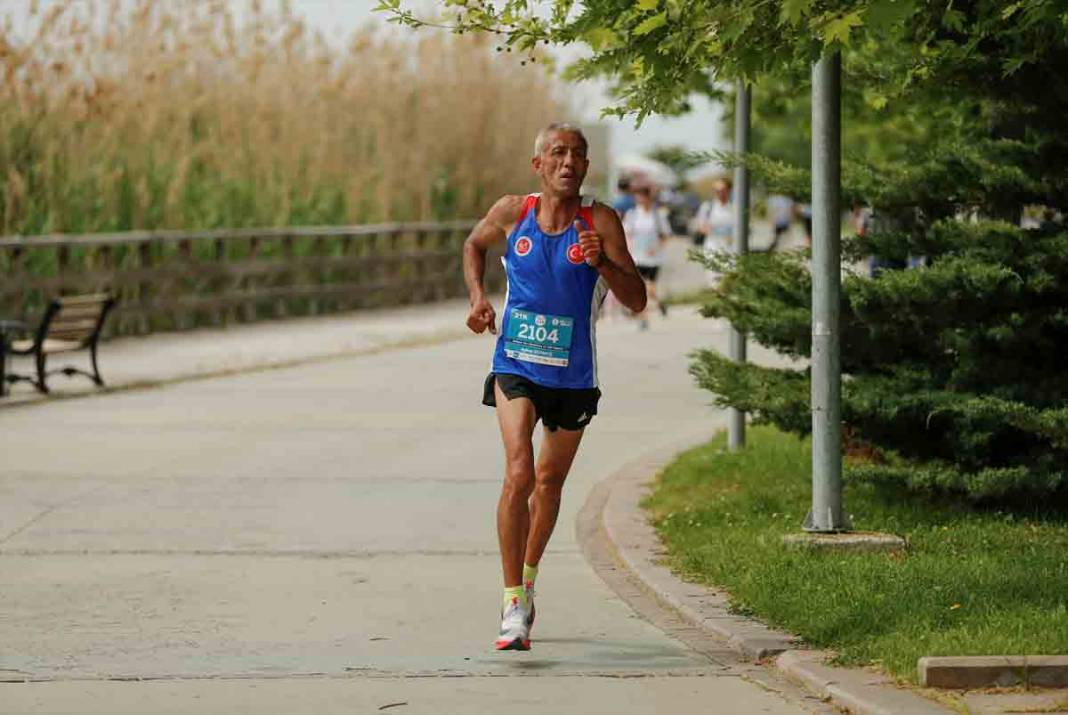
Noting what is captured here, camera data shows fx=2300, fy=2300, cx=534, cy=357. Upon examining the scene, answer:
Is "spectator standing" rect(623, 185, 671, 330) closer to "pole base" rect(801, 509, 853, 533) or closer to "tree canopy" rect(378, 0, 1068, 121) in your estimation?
"tree canopy" rect(378, 0, 1068, 121)

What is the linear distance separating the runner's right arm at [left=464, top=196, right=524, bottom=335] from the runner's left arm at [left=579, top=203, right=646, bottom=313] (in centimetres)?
29

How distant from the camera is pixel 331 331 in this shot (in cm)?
2617

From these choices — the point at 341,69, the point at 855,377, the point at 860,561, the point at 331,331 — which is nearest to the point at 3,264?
the point at 331,331

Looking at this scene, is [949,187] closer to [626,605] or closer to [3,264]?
[626,605]

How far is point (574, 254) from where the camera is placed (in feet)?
25.8

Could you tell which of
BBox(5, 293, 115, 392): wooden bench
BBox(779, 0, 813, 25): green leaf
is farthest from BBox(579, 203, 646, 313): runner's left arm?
BBox(5, 293, 115, 392): wooden bench

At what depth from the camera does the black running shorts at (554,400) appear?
26.2 feet

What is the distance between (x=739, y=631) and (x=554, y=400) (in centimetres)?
105

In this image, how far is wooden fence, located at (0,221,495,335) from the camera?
23.0m

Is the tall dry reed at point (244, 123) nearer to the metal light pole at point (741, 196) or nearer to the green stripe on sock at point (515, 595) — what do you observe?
the metal light pole at point (741, 196)

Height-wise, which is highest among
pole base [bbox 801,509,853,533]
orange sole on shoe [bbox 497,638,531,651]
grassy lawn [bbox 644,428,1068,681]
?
pole base [bbox 801,509,853,533]

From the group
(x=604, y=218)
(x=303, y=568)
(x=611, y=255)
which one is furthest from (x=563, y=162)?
(x=303, y=568)

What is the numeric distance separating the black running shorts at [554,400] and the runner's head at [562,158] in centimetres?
68

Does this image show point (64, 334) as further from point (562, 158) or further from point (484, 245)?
point (562, 158)
